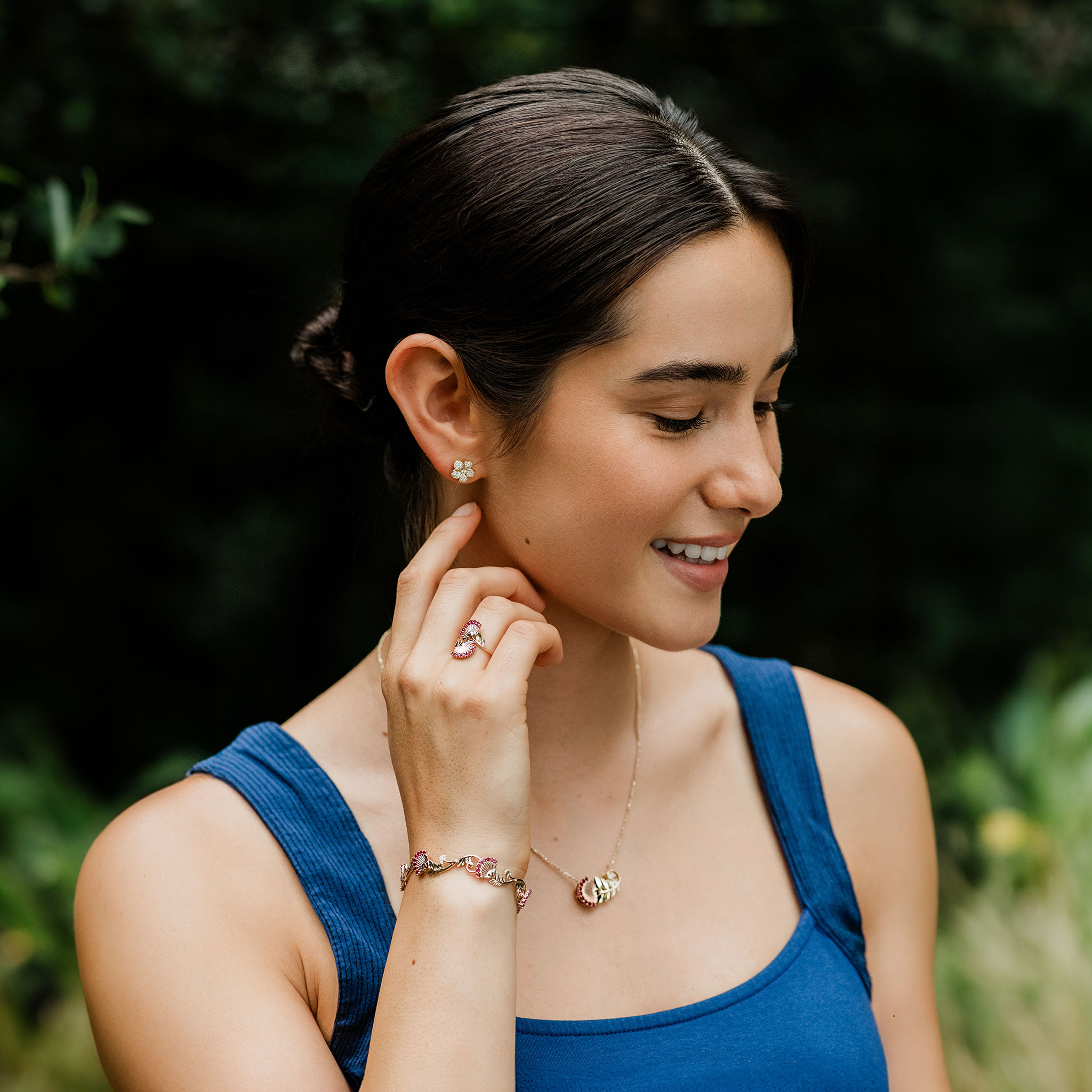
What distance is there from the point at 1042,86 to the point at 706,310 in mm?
3363

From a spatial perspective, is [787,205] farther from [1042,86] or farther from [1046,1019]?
[1042,86]

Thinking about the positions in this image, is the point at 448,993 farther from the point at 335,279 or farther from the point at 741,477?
the point at 335,279

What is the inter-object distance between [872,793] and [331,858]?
840 mm

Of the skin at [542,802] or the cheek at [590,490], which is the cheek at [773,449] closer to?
the skin at [542,802]

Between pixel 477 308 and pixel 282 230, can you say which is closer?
pixel 477 308

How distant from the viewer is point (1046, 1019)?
113 inches

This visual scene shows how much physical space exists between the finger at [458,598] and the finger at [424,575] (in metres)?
0.01

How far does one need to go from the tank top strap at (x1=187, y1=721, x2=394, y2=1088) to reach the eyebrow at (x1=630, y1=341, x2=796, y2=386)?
27.3 inches

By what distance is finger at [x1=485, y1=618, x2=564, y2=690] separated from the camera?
1.46 m

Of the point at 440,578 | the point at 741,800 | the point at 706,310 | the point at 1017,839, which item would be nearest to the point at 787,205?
the point at 706,310

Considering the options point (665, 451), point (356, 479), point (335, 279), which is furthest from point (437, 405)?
point (335, 279)

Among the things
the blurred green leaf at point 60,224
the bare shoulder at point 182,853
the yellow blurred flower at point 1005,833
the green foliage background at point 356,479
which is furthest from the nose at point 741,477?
the yellow blurred flower at point 1005,833

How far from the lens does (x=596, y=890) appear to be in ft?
5.51

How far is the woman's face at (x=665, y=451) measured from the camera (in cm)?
146
